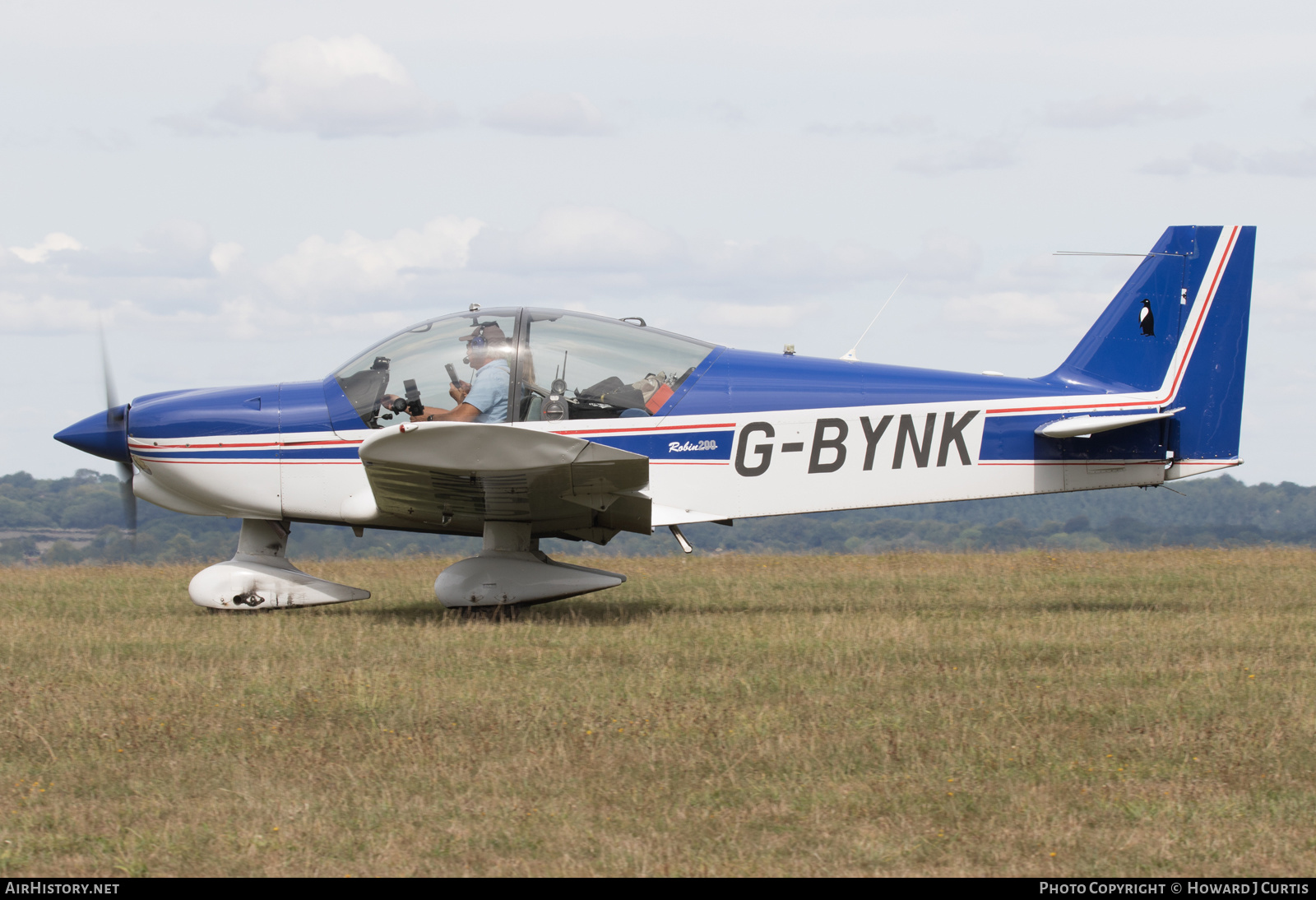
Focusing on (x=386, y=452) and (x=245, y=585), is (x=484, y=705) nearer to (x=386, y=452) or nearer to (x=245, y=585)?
(x=386, y=452)

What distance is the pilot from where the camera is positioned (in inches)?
343

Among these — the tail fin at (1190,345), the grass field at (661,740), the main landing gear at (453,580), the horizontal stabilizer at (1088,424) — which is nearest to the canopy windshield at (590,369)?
the main landing gear at (453,580)

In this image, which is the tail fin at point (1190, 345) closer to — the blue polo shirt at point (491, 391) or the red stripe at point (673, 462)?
the red stripe at point (673, 462)

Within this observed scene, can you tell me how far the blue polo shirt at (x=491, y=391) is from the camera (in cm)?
870

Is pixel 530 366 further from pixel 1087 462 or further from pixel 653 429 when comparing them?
pixel 1087 462

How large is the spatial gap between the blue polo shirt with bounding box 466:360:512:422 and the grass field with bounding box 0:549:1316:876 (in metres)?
1.50

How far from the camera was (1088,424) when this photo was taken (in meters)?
9.01

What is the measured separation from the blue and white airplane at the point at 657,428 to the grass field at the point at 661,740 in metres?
0.74

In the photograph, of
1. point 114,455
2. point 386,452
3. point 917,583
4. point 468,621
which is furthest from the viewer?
point 917,583

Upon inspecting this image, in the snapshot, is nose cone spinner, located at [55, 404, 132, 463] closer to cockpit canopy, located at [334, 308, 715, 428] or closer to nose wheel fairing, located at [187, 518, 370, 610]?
nose wheel fairing, located at [187, 518, 370, 610]

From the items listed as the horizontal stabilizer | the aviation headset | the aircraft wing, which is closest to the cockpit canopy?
the aviation headset
